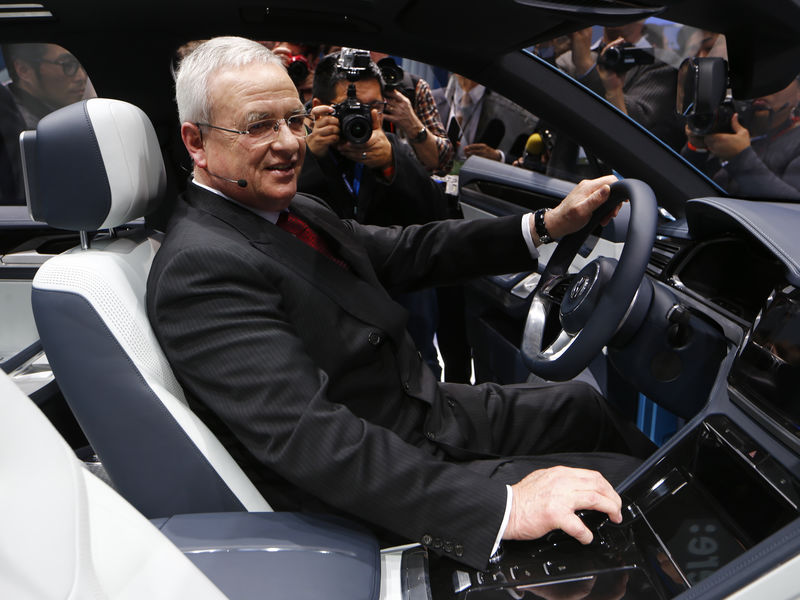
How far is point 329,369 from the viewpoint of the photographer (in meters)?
1.38

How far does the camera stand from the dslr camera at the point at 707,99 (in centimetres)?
153

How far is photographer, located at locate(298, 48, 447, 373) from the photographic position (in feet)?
7.00

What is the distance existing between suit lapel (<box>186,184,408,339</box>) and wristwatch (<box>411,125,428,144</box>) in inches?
42.8

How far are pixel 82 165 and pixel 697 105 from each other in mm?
1278

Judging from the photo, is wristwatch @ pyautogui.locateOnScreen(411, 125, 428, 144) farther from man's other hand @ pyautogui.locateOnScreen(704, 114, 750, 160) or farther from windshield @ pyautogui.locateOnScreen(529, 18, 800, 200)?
man's other hand @ pyautogui.locateOnScreen(704, 114, 750, 160)

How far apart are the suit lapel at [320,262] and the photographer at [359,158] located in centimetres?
66

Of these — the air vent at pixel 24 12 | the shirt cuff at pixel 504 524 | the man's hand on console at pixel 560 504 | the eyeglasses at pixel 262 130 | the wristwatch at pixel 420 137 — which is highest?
the air vent at pixel 24 12

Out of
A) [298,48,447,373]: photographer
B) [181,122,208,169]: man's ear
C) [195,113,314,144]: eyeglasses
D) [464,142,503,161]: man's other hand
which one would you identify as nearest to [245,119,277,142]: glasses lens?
[195,113,314,144]: eyeglasses

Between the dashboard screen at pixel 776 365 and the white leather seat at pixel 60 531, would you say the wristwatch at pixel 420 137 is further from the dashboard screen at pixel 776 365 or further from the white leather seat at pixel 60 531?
the white leather seat at pixel 60 531

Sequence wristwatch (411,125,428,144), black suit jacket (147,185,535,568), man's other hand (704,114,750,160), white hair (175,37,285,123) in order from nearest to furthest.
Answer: black suit jacket (147,185,535,568) < white hair (175,37,285,123) < man's other hand (704,114,750,160) < wristwatch (411,125,428,144)

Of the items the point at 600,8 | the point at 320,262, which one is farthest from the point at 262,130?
the point at 600,8

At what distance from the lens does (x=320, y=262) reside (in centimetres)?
144

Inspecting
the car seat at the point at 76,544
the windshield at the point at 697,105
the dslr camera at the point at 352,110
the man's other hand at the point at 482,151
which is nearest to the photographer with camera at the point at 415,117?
the dslr camera at the point at 352,110

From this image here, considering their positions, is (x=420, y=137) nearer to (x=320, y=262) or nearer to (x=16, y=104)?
(x=320, y=262)
